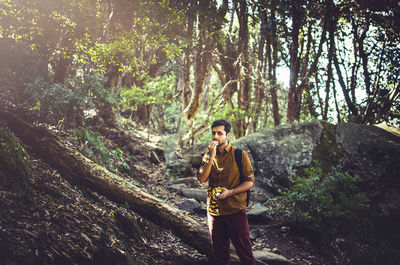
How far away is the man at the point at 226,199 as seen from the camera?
2662 mm

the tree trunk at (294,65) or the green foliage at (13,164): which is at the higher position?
the tree trunk at (294,65)

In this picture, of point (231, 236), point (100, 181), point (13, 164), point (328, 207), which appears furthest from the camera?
point (328, 207)

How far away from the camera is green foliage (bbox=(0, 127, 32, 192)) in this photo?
3.04m

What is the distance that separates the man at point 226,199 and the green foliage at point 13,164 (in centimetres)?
222

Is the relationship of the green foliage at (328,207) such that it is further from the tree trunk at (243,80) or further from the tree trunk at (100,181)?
the tree trunk at (243,80)

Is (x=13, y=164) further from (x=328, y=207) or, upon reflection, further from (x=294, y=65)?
(x=294, y=65)

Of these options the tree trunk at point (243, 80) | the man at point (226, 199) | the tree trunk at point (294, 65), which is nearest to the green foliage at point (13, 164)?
the man at point (226, 199)

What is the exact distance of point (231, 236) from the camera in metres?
2.71

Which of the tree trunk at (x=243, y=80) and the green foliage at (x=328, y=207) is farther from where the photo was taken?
the tree trunk at (x=243, y=80)

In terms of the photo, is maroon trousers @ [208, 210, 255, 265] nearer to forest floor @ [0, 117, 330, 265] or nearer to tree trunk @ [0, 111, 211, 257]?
tree trunk @ [0, 111, 211, 257]

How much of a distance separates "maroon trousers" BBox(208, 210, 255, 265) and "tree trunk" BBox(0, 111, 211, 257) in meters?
1.01

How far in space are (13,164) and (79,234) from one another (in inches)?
47.6

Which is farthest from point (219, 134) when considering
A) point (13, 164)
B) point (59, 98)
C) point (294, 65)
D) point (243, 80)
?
point (243, 80)

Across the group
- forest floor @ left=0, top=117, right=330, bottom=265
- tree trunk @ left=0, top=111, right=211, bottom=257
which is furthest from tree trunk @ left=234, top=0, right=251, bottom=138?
tree trunk @ left=0, top=111, right=211, bottom=257
